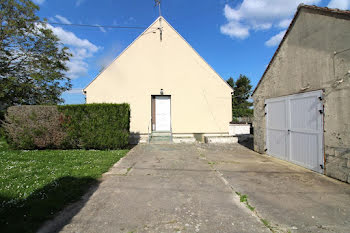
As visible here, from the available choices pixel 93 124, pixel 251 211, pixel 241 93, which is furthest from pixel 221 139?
pixel 241 93

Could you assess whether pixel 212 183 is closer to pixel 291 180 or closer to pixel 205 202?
pixel 205 202

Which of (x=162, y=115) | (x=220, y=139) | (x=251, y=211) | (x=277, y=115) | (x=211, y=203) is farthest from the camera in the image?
(x=162, y=115)

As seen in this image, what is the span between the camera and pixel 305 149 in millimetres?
4961

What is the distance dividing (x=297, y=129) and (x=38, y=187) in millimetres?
7179

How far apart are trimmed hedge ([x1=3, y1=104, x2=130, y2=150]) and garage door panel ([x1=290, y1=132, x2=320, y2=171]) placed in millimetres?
6774

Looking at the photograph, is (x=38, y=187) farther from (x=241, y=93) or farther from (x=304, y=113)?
(x=241, y=93)

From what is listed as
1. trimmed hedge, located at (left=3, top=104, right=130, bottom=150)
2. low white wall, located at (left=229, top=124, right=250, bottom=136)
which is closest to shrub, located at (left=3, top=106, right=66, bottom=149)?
trimmed hedge, located at (left=3, top=104, right=130, bottom=150)

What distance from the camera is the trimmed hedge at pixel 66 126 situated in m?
7.28

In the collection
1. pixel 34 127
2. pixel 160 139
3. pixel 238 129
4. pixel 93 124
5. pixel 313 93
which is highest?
pixel 313 93

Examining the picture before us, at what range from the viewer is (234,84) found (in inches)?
1538

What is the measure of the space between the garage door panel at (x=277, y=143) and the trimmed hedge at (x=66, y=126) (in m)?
6.41

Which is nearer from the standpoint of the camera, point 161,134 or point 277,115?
point 277,115

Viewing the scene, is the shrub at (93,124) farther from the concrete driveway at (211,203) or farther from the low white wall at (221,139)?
the low white wall at (221,139)

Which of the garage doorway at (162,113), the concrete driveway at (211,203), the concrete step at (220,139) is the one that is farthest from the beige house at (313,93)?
the garage doorway at (162,113)
